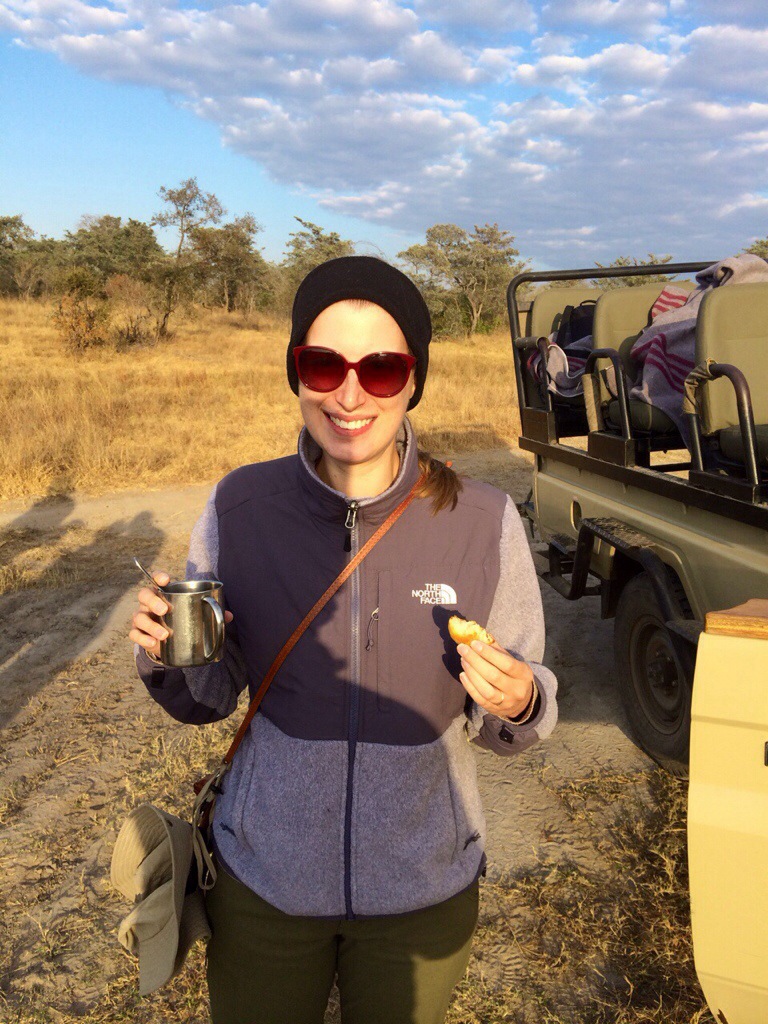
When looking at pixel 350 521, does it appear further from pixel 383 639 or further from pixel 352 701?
pixel 352 701

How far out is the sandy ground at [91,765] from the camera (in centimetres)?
240

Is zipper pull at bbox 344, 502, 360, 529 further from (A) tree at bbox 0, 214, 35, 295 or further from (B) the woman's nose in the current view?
(A) tree at bbox 0, 214, 35, 295

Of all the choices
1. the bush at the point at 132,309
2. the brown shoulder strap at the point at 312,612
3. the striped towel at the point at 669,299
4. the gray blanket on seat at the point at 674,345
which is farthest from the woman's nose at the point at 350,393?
the bush at the point at 132,309

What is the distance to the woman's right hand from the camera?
133cm

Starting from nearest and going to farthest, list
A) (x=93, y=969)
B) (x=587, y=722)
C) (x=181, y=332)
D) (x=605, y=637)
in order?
1. (x=93, y=969)
2. (x=587, y=722)
3. (x=605, y=637)
4. (x=181, y=332)

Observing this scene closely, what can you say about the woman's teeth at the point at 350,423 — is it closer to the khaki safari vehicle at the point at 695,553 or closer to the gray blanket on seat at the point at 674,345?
the khaki safari vehicle at the point at 695,553

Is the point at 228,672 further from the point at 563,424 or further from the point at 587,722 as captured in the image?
the point at 563,424

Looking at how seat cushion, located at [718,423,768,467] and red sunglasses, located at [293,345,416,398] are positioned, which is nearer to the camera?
red sunglasses, located at [293,345,416,398]

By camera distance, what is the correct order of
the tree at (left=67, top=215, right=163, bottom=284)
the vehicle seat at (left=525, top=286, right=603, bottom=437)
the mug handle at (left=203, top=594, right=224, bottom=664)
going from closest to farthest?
1. the mug handle at (left=203, top=594, right=224, bottom=664)
2. the vehicle seat at (left=525, top=286, right=603, bottom=437)
3. the tree at (left=67, top=215, right=163, bottom=284)

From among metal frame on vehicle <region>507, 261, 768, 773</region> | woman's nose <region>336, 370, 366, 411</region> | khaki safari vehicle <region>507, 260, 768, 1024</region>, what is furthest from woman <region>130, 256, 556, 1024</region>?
metal frame on vehicle <region>507, 261, 768, 773</region>

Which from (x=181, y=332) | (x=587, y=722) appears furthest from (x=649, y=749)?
(x=181, y=332)

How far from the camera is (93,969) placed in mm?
2332

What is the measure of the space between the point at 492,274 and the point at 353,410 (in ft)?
109

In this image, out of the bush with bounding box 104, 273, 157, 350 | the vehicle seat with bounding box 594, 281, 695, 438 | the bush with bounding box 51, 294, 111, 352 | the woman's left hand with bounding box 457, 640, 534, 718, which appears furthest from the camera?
the bush with bounding box 104, 273, 157, 350
